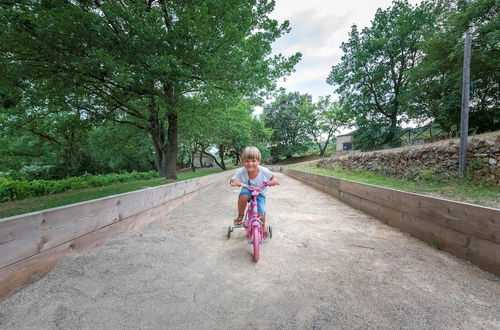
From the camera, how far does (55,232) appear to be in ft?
7.09

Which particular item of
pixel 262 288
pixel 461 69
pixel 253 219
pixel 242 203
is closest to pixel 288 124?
pixel 461 69

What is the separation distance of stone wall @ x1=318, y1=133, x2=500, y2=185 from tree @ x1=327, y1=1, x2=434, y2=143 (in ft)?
38.4

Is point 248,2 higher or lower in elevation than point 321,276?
higher

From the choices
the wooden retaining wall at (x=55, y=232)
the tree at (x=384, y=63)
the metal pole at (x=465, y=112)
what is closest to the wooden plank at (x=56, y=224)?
the wooden retaining wall at (x=55, y=232)

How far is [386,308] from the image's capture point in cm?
158

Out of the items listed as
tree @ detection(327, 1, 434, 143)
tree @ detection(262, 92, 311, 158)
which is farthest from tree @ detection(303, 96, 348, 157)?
tree @ detection(327, 1, 434, 143)

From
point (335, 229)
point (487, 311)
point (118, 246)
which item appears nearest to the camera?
point (487, 311)

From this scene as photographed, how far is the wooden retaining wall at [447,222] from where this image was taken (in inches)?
80.3

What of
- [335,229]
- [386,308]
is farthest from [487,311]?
[335,229]

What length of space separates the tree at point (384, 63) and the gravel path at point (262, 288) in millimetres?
19072

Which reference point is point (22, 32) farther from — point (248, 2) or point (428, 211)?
point (428, 211)

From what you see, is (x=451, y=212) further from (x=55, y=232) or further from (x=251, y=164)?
(x=55, y=232)

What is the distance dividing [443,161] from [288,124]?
38.1 metres

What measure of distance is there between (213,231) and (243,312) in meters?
2.05
